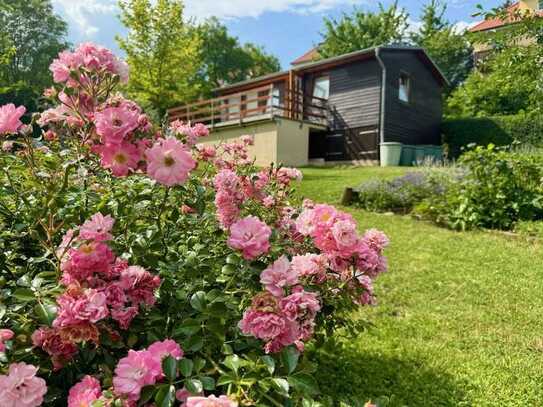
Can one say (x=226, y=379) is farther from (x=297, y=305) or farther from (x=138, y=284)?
(x=138, y=284)

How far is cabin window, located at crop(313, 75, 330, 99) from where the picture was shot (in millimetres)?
15855

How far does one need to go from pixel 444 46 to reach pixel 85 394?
3006 centimetres

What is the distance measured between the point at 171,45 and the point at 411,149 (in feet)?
31.9

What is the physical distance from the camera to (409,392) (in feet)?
6.82

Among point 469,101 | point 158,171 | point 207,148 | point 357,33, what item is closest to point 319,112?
point 469,101

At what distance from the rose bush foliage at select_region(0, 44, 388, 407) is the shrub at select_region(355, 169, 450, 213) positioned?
5219 mm

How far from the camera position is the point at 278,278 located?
41.3 inches

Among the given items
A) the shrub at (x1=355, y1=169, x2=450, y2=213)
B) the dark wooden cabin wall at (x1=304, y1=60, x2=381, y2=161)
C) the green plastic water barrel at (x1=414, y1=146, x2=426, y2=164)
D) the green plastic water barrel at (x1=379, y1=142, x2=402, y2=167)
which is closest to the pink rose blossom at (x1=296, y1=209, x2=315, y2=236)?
the shrub at (x1=355, y1=169, x2=450, y2=213)

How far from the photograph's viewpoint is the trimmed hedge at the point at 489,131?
590 inches

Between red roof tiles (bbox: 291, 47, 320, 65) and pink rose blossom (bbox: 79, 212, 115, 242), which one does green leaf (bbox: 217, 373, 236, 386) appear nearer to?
pink rose blossom (bbox: 79, 212, 115, 242)

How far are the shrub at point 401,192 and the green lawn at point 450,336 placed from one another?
202 cm

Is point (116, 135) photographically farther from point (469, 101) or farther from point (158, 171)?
point (469, 101)

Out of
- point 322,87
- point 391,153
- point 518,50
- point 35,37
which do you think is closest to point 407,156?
point 391,153

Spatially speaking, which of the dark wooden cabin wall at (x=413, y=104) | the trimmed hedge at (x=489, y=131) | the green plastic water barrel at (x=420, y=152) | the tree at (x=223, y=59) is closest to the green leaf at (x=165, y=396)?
the green plastic water barrel at (x=420, y=152)
